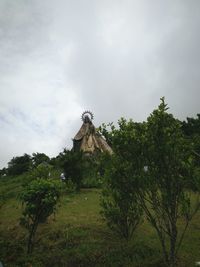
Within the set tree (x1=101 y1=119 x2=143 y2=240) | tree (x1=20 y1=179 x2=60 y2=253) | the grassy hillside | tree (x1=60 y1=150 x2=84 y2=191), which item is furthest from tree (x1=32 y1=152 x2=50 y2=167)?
tree (x1=101 y1=119 x2=143 y2=240)

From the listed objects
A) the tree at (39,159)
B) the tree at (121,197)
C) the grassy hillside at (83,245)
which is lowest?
the grassy hillside at (83,245)

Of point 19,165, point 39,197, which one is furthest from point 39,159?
point 39,197

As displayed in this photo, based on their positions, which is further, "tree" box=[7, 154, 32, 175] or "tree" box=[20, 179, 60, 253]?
"tree" box=[7, 154, 32, 175]

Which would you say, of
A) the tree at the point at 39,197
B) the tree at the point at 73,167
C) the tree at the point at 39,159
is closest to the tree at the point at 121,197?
the tree at the point at 39,197

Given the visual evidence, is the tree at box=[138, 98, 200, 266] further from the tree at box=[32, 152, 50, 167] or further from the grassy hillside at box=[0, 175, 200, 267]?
the tree at box=[32, 152, 50, 167]

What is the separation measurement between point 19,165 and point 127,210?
4532 cm

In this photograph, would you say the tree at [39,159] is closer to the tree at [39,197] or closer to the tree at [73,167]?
the tree at [73,167]

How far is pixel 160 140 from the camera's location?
1270 cm

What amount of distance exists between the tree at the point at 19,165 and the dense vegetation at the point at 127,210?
35447 millimetres

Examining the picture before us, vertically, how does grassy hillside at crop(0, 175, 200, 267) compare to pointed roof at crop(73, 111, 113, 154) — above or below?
below

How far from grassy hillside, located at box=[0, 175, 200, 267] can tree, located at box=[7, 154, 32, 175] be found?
34.0 metres

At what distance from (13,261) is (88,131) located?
140 feet

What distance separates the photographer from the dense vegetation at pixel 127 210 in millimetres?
12688

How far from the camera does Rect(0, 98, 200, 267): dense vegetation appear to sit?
12.7 meters
